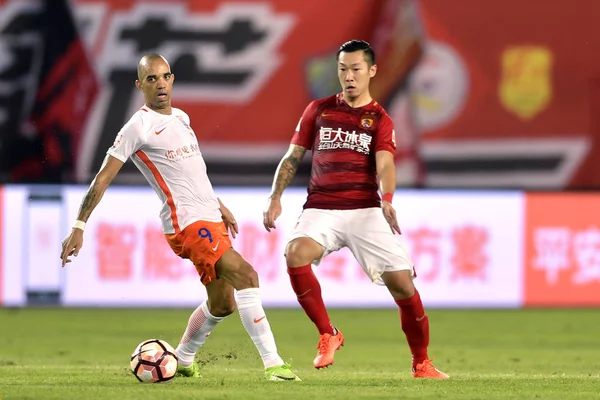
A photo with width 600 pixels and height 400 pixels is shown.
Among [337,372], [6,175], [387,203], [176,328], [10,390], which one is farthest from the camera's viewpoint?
[6,175]

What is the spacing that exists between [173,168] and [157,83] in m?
0.45

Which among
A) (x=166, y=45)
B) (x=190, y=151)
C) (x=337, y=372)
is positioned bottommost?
(x=337, y=372)

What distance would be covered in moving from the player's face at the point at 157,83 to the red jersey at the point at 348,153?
2.99ft

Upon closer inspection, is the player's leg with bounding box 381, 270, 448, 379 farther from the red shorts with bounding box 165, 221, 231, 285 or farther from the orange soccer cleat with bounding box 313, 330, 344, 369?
the red shorts with bounding box 165, 221, 231, 285

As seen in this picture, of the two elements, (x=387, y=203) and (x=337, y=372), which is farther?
(x=337, y=372)

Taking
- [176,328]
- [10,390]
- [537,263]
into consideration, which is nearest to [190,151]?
[10,390]

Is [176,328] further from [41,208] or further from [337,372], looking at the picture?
[337,372]

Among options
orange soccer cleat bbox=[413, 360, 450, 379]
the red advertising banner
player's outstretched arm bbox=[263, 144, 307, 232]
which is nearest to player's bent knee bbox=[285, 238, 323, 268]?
player's outstretched arm bbox=[263, 144, 307, 232]

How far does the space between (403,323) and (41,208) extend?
6.88m

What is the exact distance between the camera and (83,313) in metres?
13.4

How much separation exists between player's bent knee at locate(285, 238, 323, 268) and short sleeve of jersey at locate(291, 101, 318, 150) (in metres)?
0.57

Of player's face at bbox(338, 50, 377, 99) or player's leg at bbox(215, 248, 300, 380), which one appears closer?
player's leg at bbox(215, 248, 300, 380)

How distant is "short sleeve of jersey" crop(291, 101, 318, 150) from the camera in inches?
295

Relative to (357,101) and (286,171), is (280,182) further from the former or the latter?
(357,101)
